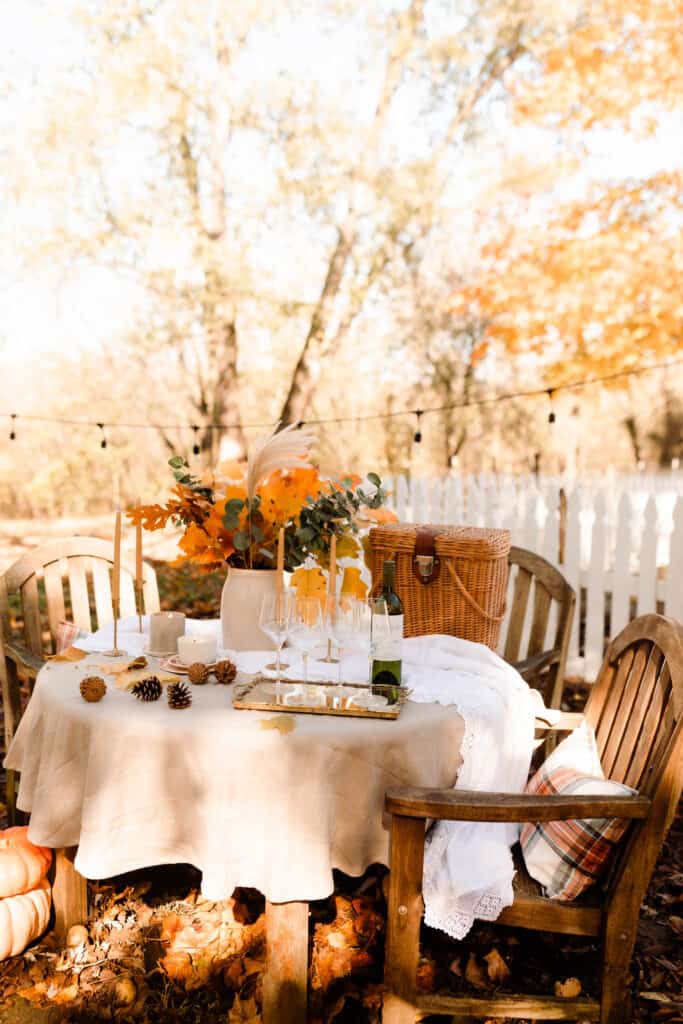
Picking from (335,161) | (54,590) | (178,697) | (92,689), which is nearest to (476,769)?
(178,697)

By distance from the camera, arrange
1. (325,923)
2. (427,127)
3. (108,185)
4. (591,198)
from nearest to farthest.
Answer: (325,923)
(591,198)
(108,185)
(427,127)

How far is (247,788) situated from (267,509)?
2.53 ft

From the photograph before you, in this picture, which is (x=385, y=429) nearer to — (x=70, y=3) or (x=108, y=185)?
(x=108, y=185)

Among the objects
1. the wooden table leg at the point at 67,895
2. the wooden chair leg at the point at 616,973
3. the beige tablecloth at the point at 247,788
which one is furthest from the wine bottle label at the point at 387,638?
the wooden table leg at the point at 67,895

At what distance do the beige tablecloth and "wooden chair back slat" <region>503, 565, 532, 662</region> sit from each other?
1383 mm

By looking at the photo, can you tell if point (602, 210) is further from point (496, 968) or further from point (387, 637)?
point (496, 968)

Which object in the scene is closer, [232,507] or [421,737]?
[421,737]

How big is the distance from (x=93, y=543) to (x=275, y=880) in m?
1.74

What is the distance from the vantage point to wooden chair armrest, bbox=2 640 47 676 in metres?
2.57

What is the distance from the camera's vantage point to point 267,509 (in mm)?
2188

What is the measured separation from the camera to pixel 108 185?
979 centimetres

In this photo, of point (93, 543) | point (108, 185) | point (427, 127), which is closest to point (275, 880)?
point (93, 543)

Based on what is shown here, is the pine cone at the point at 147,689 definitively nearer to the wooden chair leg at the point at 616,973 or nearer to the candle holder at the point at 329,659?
the candle holder at the point at 329,659

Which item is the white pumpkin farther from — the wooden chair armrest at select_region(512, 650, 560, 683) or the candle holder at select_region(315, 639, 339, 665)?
the wooden chair armrest at select_region(512, 650, 560, 683)
